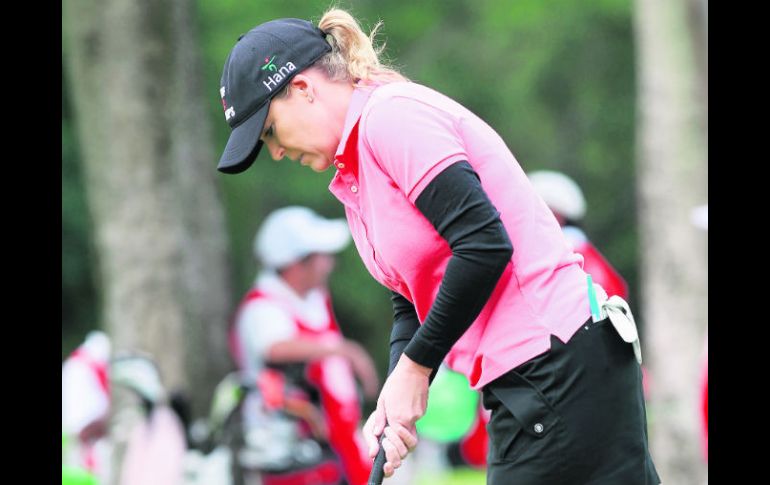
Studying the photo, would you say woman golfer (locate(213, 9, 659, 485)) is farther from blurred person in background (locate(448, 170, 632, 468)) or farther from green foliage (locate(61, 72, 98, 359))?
green foliage (locate(61, 72, 98, 359))

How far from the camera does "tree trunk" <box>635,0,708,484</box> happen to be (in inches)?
307

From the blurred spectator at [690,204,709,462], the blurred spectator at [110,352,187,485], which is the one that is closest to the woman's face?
the blurred spectator at [690,204,709,462]

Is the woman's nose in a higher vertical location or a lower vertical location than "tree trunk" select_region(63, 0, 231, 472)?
higher

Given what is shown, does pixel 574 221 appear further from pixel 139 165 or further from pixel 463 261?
pixel 463 261

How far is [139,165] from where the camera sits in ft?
25.7

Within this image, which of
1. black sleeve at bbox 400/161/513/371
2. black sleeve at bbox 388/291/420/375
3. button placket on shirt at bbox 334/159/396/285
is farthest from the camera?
black sleeve at bbox 388/291/420/375

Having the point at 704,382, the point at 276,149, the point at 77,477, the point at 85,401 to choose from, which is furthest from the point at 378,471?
the point at 77,477

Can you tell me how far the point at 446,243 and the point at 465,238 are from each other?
0.34 ft

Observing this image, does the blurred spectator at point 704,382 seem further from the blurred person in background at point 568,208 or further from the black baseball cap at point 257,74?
the black baseball cap at point 257,74

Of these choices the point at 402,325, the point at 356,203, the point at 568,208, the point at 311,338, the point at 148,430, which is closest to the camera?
the point at 356,203

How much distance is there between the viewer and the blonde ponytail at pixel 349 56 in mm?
2928

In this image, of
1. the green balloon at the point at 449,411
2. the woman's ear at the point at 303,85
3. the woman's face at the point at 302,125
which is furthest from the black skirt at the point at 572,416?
the green balloon at the point at 449,411

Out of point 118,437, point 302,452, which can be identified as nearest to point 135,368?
point 118,437

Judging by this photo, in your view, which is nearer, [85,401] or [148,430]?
[148,430]
